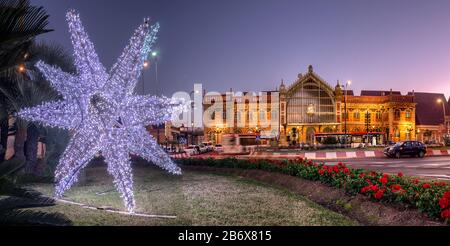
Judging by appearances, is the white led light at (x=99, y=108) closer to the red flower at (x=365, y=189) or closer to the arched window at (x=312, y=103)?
the red flower at (x=365, y=189)

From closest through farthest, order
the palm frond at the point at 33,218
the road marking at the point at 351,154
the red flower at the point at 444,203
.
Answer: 1. the palm frond at the point at 33,218
2. the red flower at the point at 444,203
3. the road marking at the point at 351,154

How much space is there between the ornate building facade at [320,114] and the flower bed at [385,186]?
52236 millimetres

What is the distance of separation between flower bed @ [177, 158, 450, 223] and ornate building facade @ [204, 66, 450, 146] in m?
52.2

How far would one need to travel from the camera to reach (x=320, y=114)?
66875 millimetres

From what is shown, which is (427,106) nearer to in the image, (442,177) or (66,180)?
(442,177)

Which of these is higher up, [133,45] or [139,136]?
[133,45]

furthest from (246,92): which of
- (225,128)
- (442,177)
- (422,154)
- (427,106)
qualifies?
(442,177)

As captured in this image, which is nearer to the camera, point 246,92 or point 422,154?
point 422,154

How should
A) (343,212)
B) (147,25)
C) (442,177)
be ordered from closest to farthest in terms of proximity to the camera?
(343,212) < (147,25) < (442,177)

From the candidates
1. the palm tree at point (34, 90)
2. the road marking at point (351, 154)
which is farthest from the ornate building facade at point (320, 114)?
the palm tree at point (34, 90)

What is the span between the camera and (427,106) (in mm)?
76625

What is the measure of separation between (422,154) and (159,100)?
25.3 m

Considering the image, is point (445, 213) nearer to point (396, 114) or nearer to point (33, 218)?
point (33, 218)

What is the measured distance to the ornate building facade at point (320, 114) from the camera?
6706 centimetres
